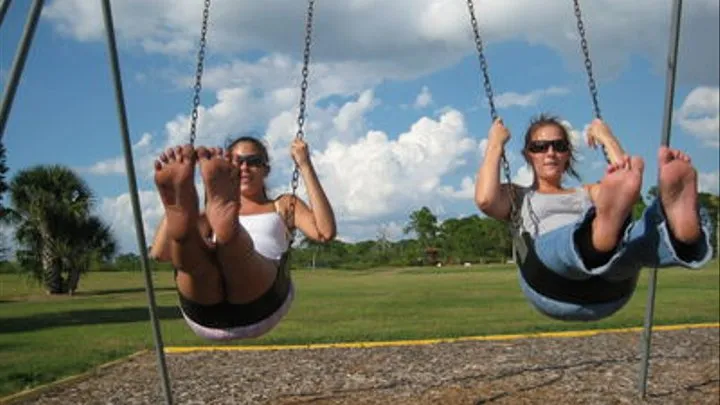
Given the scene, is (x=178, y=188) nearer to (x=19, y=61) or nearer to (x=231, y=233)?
(x=231, y=233)

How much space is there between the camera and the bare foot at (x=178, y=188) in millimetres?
2957

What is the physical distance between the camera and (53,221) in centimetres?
2730

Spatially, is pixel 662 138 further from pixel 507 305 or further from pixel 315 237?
pixel 507 305

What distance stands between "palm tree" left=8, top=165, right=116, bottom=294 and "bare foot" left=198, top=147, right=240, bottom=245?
2409 cm

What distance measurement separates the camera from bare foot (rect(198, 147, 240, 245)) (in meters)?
3.04

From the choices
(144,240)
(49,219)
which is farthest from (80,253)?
(144,240)

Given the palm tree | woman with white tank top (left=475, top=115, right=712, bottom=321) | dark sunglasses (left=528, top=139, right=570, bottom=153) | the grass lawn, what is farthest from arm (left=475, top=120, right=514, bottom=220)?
the palm tree

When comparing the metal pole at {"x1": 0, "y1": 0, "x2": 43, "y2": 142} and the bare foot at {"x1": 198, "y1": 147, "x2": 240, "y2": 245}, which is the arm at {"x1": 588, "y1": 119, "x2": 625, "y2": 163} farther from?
the metal pole at {"x1": 0, "y1": 0, "x2": 43, "y2": 142}

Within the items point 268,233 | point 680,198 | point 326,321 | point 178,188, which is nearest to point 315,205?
point 268,233

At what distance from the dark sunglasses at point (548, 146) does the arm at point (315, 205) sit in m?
1.01

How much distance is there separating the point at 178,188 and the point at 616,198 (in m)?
1.56

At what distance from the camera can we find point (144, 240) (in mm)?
5234

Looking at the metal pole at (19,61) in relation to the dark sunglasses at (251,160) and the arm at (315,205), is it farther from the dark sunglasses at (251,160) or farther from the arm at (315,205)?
the arm at (315,205)

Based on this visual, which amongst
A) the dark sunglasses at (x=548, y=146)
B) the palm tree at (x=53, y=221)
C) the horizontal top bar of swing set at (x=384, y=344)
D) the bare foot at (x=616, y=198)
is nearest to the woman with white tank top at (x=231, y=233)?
the dark sunglasses at (x=548, y=146)
